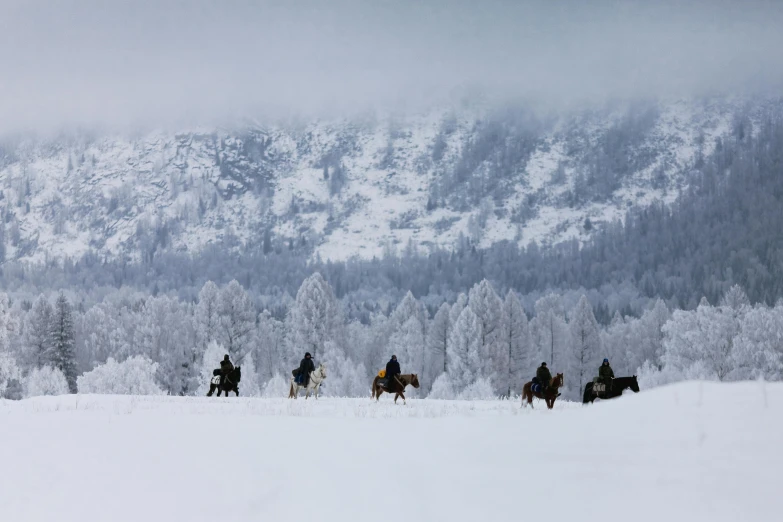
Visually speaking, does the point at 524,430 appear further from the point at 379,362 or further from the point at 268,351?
the point at 268,351

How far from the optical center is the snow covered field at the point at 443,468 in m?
15.2

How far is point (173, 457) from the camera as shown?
18.9 m

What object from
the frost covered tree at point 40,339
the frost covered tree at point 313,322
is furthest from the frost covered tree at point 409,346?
the frost covered tree at point 40,339

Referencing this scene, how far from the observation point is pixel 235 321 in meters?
93.1

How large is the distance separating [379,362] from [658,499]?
354 feet

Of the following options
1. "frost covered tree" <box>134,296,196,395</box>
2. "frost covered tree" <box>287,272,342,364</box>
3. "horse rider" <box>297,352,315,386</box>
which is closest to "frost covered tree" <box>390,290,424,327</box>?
"frost covered tree" <box>287,272,342,364</box>

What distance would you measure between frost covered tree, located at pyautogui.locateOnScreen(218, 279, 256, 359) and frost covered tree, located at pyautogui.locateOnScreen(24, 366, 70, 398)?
17.5 m

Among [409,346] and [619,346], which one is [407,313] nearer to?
[409,346]

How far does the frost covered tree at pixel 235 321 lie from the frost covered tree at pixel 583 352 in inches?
1446

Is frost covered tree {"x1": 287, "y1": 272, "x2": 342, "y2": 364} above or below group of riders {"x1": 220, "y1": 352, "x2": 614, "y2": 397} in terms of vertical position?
above

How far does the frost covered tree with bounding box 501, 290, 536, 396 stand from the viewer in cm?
9162

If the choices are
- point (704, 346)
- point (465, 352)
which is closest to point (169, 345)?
point (465, 352)

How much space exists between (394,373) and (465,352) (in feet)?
149

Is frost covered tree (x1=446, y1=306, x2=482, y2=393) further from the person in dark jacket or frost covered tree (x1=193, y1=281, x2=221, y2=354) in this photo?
the person in dark jacket
